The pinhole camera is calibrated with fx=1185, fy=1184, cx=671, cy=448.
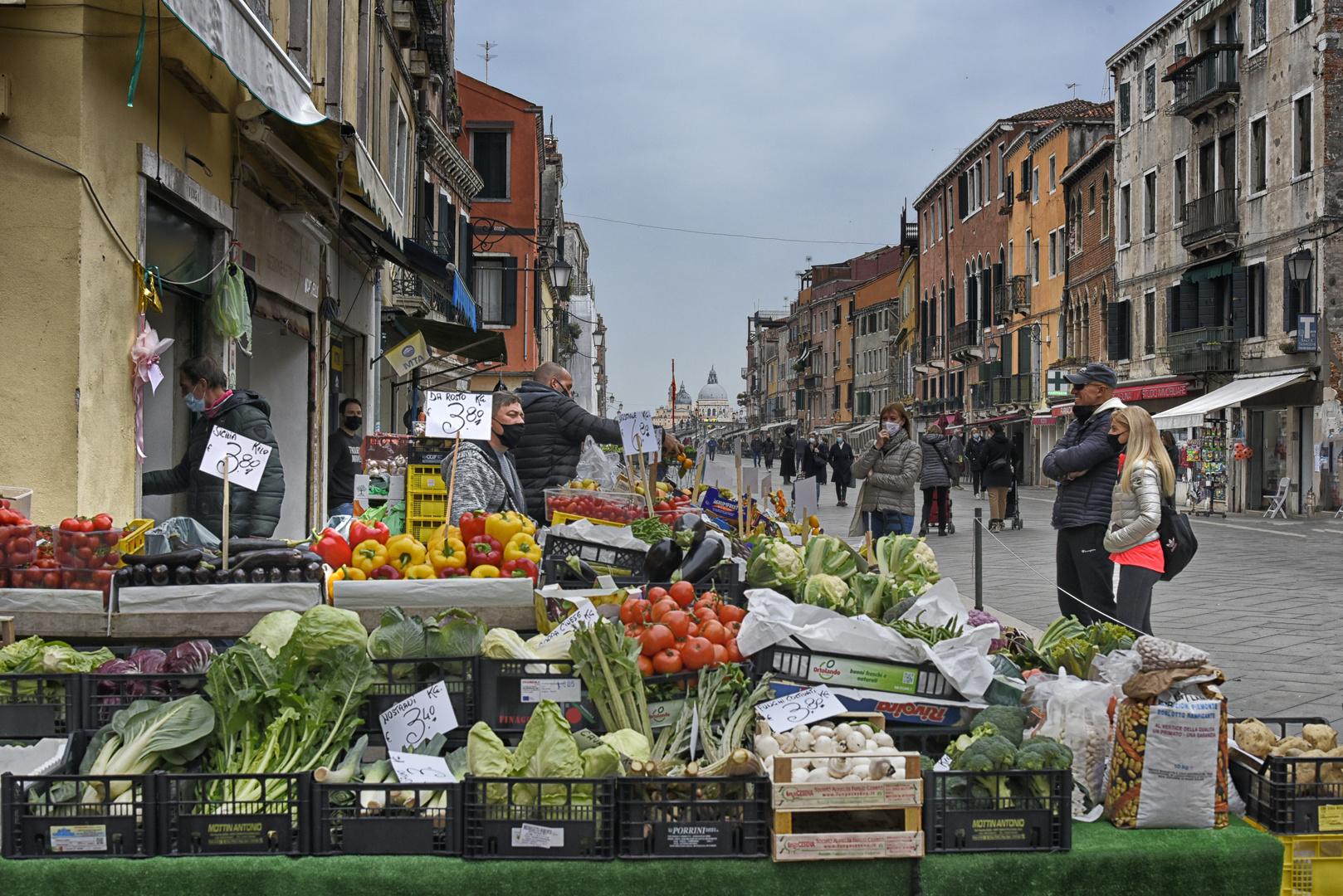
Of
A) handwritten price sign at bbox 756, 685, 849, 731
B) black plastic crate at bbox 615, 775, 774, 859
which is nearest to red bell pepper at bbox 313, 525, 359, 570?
handwritten price sign at bbox 756, 685, 849, 731

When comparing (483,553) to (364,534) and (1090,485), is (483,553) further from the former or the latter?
(1090,485)

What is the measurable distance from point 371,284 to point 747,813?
16.2 m

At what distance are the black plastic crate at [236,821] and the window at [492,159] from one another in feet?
113

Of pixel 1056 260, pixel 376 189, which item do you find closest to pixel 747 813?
pixel 376 189

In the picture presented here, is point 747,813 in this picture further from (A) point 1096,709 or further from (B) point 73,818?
(B) point 73,818

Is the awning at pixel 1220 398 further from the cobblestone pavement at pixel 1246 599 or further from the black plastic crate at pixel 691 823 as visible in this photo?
the black plastic crate at pixel 691 823

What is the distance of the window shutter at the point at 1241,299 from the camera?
26422 mm

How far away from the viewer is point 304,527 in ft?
42.1

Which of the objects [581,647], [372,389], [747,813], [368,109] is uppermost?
[368,109]

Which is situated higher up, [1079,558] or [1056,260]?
[1056,260]

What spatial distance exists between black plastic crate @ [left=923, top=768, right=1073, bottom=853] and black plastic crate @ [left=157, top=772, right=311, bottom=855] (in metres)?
1.61

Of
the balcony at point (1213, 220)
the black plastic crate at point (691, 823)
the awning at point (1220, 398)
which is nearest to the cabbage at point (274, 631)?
the black plastic crate at point (691, 823)

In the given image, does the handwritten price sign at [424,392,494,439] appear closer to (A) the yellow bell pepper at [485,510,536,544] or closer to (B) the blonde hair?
(A) the yellow bell pepper at [485,510,536,544]

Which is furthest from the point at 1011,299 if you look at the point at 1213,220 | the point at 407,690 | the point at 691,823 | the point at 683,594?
the point at 691,823
